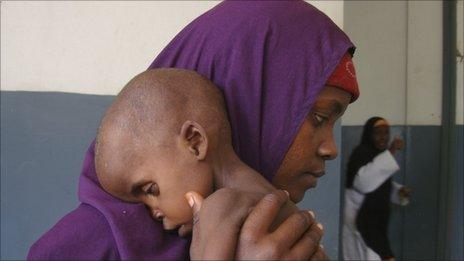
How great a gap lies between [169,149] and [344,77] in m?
0.39

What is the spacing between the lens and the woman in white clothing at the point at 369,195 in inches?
143

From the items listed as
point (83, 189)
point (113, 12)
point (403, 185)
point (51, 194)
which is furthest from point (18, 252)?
point (403, 185)

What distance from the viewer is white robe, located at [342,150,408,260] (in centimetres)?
362

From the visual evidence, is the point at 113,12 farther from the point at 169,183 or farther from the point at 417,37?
the point at 417,37

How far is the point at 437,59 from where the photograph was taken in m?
4.00

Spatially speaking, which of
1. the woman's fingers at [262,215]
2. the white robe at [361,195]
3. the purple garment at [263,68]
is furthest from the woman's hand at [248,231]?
the white robe at [361,195]

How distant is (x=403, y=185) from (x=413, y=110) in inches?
24.7

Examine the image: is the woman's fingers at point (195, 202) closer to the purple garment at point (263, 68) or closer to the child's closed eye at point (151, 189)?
the child's closed eye at point (151, 189)

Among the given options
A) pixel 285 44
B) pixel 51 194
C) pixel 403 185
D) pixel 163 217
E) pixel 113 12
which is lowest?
pixel 403 185

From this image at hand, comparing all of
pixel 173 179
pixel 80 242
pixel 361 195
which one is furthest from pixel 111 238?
pixel 361 195

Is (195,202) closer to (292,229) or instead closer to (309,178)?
(292,229)

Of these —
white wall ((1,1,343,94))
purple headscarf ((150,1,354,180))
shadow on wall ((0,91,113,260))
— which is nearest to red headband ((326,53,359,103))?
purple headscarf ((150,1,354,180))

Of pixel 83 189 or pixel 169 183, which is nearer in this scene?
pixel 169 183

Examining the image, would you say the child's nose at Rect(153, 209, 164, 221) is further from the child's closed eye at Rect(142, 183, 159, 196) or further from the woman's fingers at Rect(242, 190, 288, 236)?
the woman's fingers at Rect(242, 190, 288, 236)
